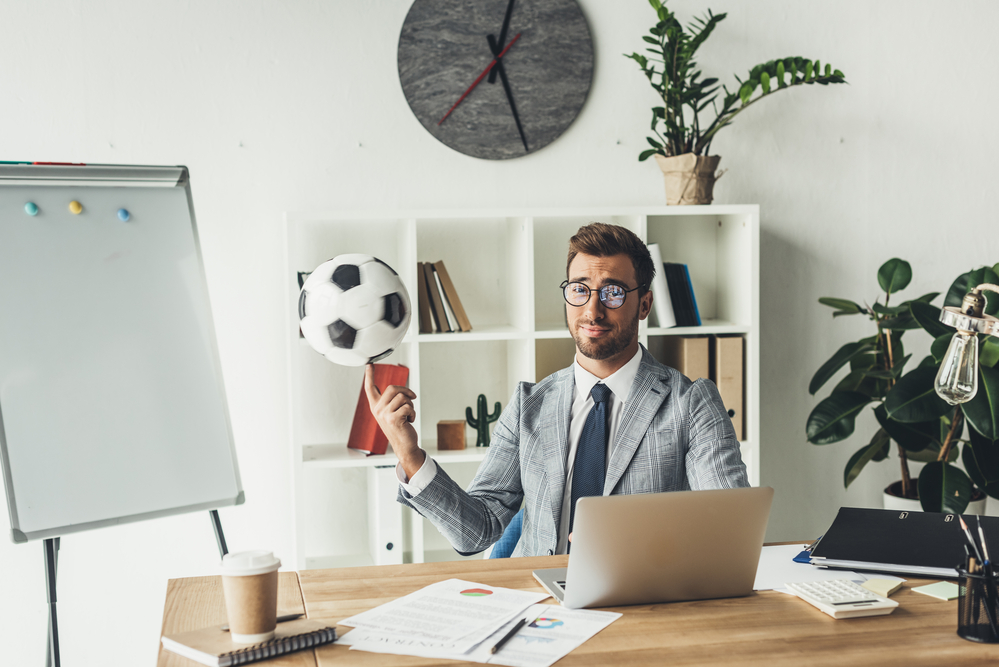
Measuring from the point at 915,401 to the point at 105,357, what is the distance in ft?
7.61

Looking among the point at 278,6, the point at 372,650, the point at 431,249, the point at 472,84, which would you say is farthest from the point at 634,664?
the point at 278,6

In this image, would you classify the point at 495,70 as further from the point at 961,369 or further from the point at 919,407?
the point at 961,369

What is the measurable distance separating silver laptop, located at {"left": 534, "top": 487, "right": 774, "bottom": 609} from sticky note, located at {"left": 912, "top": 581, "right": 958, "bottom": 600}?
30cm

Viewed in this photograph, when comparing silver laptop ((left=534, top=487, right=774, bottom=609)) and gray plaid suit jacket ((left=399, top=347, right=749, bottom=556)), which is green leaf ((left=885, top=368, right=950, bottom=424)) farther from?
silver laptop ((left=534, top=487, right=774, bottom=609))

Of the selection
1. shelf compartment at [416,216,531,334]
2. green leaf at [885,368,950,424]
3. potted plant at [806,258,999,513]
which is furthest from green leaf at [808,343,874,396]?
shelf compartment at [416,216,531,334]

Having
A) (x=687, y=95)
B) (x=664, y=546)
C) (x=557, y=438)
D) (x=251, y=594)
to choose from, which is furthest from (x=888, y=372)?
(x=251, y=594)

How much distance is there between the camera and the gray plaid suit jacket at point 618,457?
1.72 metres

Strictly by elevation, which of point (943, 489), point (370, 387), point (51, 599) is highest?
point (370, 387)

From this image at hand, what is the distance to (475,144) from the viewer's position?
2766mm

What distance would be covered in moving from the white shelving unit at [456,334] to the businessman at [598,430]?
68 cm

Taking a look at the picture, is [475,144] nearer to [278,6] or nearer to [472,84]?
[472,84]

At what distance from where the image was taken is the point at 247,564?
1.04 m

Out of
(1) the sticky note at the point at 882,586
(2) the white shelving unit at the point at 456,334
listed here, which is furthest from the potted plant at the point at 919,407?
(1) the sticky note at the point at 882,586

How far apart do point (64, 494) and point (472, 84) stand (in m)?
1.79
